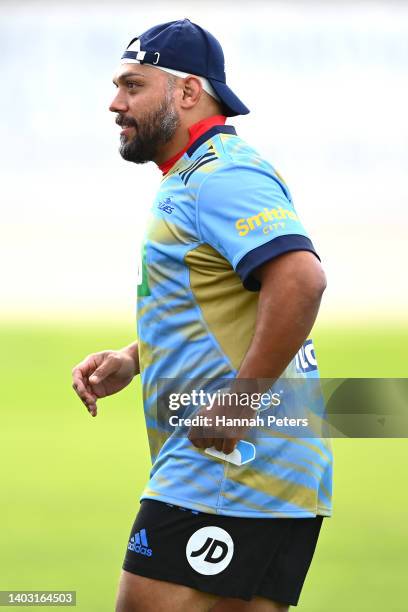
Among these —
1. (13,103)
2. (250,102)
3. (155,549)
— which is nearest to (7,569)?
(155,549)

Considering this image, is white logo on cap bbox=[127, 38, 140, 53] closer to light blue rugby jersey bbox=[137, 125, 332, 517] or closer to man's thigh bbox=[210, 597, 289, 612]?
light blue rugby jersey bbox=[137, 125, 332, 517]

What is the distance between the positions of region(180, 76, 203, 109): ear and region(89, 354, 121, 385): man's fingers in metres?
0.74

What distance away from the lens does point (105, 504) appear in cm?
793

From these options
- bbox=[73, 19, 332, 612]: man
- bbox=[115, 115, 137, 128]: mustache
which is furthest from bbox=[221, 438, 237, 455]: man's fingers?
bbox=[115, 115, 137, 128]: mustache

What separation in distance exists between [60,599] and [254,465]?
2578 mm

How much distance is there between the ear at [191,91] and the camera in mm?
3457

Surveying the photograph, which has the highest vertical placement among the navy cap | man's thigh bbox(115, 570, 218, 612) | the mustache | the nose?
the navy cap

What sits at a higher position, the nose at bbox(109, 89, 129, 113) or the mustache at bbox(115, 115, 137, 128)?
the nose at bbox(109, 89, 129, 113)

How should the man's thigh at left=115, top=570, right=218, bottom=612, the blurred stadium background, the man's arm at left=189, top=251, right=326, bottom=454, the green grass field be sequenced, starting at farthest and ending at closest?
the blurred stadium background < the green grass field < the man's thigh at left=115, top=570, right=218, bottom=612 < the man's arm at left=189, top=251, right=326, bottom=454

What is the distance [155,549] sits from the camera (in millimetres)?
3086

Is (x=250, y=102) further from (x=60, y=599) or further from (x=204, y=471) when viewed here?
(x=204, y=471)

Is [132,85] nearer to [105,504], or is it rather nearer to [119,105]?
[119,105]

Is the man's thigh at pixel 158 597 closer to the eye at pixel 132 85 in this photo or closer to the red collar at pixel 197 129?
the red collar at pixel 197 129

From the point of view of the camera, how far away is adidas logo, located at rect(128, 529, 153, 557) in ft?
10.2
